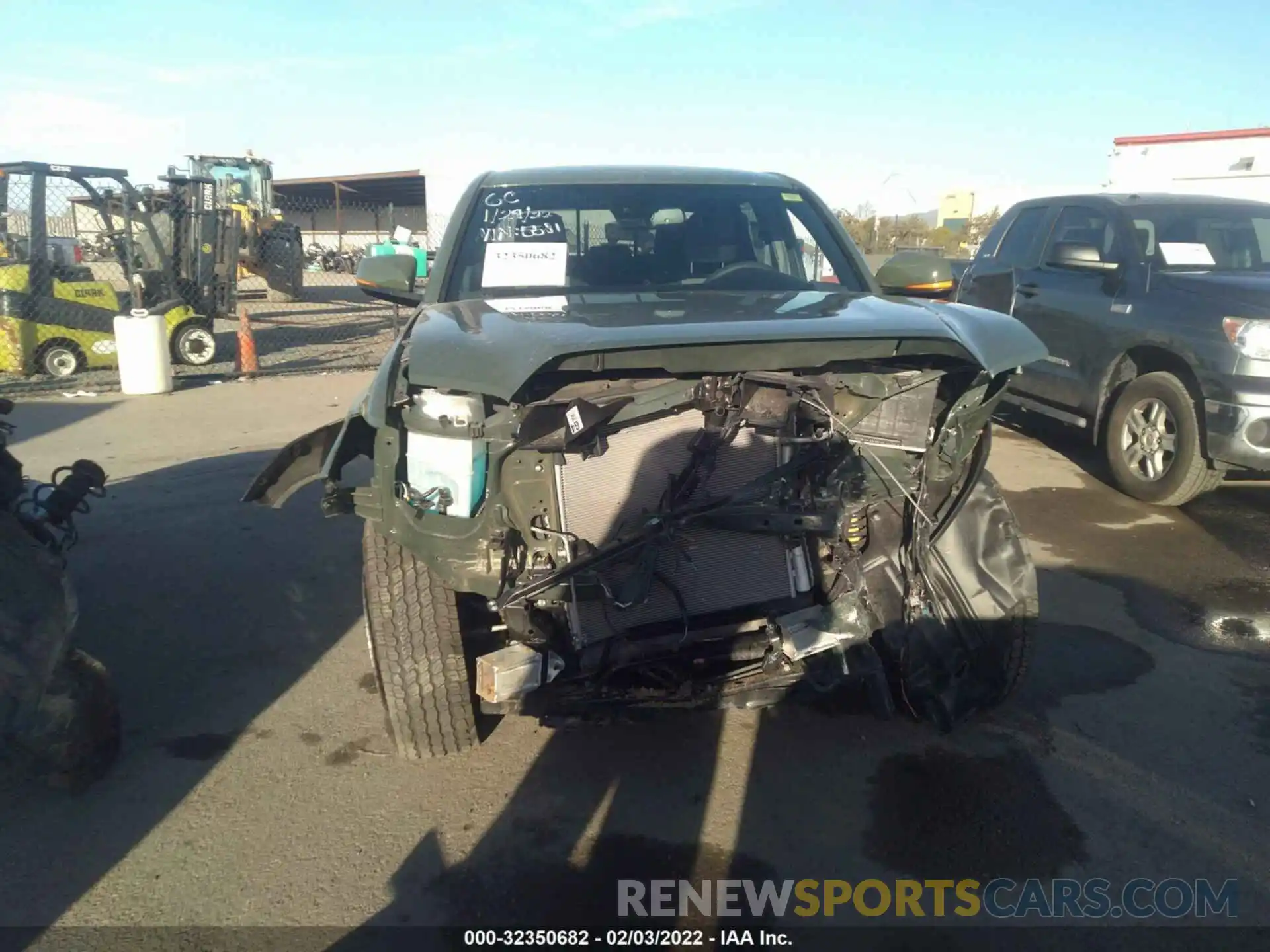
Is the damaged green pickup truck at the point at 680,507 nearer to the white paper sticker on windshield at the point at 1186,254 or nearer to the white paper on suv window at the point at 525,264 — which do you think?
the white paper on suv window at the point at 525,264

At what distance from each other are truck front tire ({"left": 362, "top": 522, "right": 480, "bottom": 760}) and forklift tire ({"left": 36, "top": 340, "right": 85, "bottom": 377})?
987 cm

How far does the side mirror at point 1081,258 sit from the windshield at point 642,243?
2754 millimetres

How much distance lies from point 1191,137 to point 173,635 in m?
20.0

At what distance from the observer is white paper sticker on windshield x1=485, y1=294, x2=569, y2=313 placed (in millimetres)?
3123

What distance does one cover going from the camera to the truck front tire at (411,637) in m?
2.93

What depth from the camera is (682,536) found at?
2.87 metres

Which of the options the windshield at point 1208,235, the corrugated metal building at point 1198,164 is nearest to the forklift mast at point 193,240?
the windshield at point 1208,235

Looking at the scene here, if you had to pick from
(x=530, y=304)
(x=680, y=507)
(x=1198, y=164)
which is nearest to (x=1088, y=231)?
(x=530, y=304)

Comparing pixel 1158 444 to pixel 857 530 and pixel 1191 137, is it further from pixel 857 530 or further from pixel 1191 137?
pixel 1191 137

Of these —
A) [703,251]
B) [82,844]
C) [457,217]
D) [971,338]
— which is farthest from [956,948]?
[457,217]

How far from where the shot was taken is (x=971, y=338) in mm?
2863

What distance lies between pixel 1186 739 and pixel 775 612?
62.1 inches

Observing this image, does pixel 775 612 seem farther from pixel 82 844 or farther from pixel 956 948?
pixel 82 844

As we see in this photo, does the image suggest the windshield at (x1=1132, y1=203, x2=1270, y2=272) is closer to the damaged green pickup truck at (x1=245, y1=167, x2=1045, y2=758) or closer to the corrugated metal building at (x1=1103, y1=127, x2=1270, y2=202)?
the damaged green pickup truck at (x1=245, y1=167, x2=1045, y2=758)
